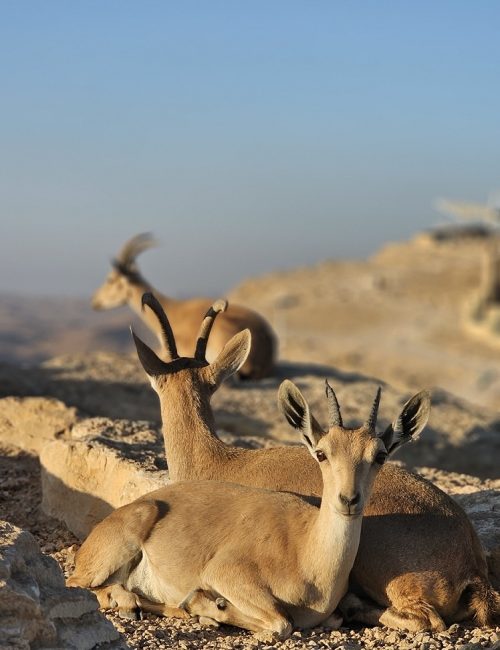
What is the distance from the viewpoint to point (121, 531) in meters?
6.61

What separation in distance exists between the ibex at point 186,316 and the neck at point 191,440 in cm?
744

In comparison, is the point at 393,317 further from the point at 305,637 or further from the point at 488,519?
the point at 305,637

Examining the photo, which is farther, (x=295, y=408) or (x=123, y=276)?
(x=123, y=276)

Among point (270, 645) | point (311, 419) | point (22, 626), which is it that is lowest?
point (270, 645)

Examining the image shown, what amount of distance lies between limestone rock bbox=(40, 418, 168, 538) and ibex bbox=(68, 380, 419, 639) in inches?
48.6

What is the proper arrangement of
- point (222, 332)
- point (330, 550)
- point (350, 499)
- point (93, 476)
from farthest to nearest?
1. point (222, 332)
2. point (93, 476)
3. point (330, 550)
4. point (350, 499)

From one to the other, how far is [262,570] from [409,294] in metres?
Answer: 38.7

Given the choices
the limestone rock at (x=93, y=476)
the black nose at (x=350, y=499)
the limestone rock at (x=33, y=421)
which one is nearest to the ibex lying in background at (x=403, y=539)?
the black nose at (x=350, y=499)

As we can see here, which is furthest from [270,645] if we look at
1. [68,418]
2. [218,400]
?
[218,400]

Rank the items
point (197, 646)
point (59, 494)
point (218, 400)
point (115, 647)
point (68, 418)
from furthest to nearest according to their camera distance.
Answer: point (218, 400) < point (68, 418) < point (59, 494) < point (197, 646) < point (115, 647)

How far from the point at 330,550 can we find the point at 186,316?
1155cm

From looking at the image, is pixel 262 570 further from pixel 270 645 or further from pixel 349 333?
pixel 349 333

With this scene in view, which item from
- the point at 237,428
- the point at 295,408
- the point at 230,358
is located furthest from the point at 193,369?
the point at 237,428

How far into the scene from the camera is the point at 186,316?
17.4 meters
